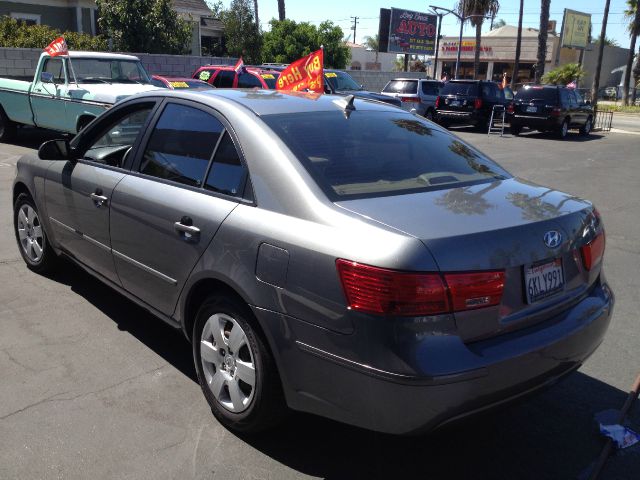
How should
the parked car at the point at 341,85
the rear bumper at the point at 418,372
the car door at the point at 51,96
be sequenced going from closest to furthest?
the rear bumper at the point at 418,372 → the car door at the point at 51,96 → the parked car at the point at 341,85

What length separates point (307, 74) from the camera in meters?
9.06

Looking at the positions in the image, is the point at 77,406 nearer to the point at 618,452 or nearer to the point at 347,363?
the point at 347,363

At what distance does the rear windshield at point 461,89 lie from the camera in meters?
21.4

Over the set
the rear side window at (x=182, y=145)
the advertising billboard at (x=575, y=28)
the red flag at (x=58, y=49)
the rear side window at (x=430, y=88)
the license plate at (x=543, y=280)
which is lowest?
the license plate at (x=543, y=280)

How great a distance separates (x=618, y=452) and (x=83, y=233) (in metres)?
3.59

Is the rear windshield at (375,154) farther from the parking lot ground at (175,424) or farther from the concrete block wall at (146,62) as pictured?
the concrete block wall at (146,62)

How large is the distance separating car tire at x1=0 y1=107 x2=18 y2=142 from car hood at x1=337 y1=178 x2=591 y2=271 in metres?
13.4

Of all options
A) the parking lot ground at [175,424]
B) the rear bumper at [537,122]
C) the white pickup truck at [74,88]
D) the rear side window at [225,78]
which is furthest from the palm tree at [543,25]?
the parking lot ground at [175,424]

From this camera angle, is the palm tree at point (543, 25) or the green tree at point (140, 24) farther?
the palm tree at point (543, 25)

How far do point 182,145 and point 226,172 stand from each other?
0.54m

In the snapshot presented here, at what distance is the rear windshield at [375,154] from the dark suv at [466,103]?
18.0 meters

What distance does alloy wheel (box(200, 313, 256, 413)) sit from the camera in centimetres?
302

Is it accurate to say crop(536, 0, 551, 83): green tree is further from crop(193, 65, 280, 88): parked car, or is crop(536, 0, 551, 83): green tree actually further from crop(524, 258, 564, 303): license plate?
crop(524, 258, 564, 303): license plate

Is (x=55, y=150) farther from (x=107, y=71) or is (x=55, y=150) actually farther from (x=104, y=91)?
(x=107, y=71)
